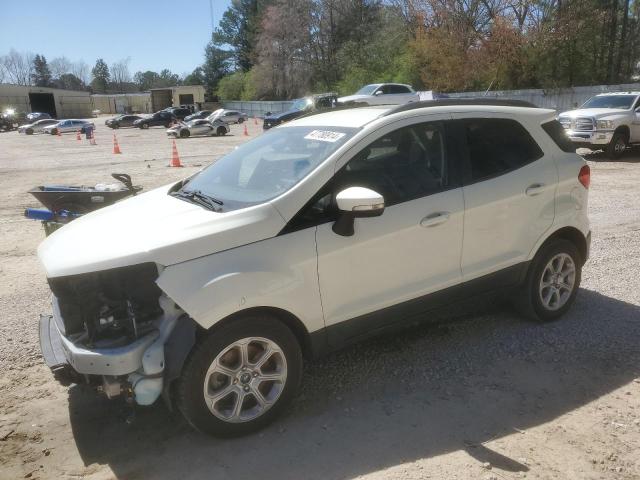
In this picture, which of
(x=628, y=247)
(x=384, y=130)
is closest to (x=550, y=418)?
(x=384, y=130)

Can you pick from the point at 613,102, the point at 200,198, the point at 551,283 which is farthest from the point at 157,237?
the point at 613,102

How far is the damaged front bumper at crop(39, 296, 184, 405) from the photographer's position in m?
2.79

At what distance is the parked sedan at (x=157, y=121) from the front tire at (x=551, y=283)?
148ft

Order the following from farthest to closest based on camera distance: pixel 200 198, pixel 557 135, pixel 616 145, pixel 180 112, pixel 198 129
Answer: pixel 180 112, pixel 198 129, pixel 616 145, pixel 557 135, pixel 200 198

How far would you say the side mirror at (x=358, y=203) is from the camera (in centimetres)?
304

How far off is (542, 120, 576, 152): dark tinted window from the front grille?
1188 cm

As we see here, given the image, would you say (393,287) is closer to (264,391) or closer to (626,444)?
(264,391)

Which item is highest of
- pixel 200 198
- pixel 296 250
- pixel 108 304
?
pixel 200 198

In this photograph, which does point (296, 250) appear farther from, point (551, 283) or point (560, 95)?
point (560, 95)

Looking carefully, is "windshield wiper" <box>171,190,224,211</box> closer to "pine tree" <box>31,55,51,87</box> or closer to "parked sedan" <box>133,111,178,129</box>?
"parked sedan" <box>133,111,178,129</box>

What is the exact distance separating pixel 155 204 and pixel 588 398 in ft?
10.4

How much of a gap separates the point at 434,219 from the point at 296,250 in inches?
41.6

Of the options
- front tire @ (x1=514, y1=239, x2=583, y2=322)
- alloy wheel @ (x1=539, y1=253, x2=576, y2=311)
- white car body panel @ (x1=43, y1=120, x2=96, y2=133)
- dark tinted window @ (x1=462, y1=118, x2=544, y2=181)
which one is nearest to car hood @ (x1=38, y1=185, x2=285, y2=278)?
dark tinted window @ (x1=462, y1=118, x2=544, y2=181)

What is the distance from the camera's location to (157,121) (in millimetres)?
46188
